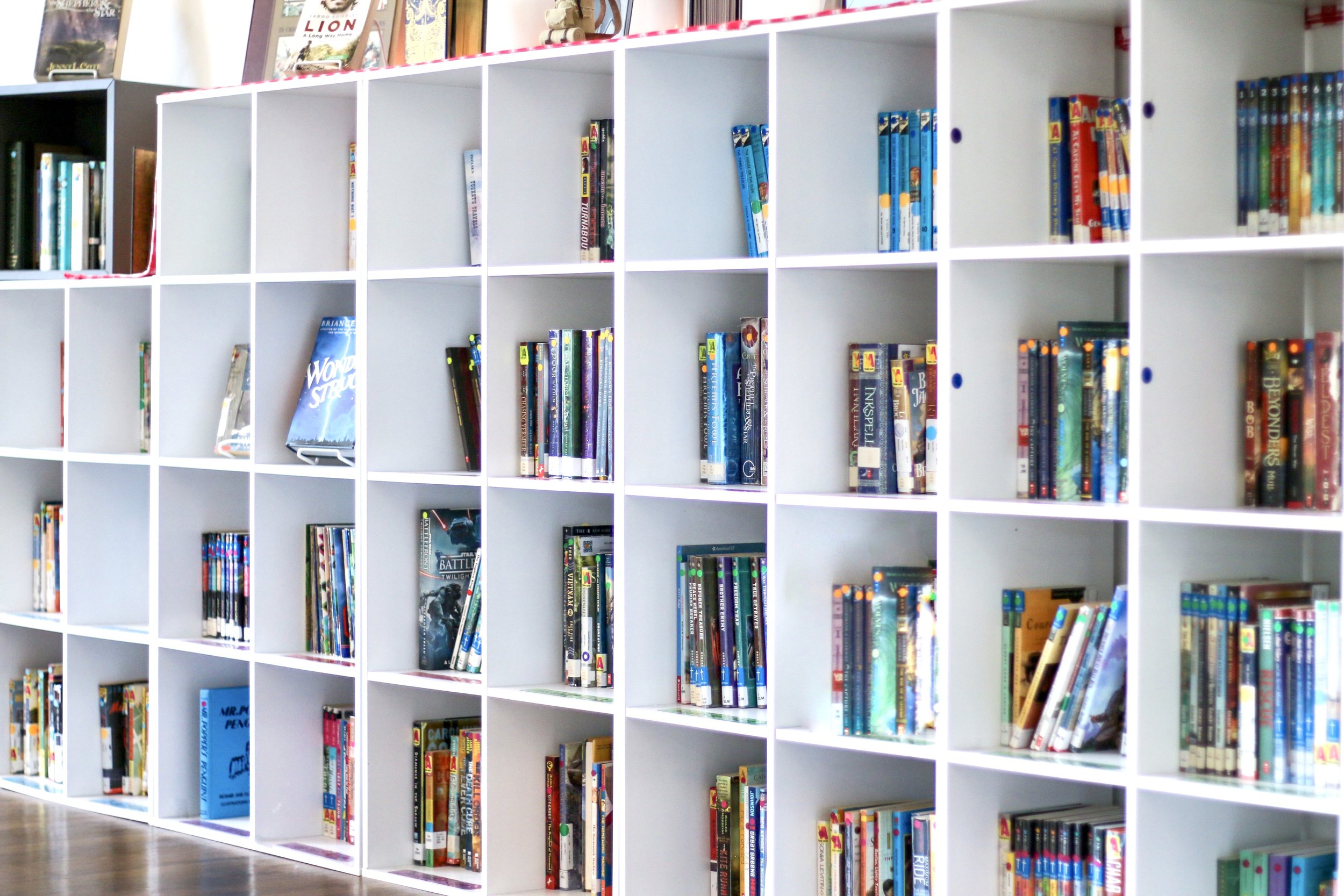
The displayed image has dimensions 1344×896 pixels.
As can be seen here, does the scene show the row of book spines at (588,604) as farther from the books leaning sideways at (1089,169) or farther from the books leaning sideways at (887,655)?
the books leaning sideways at (1089,169)

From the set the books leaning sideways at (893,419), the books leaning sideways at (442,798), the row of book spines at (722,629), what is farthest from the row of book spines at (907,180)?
the books leaning sideways at (442,798)

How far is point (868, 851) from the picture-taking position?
10.4ft

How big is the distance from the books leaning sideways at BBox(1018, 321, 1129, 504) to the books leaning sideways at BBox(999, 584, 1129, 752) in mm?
182

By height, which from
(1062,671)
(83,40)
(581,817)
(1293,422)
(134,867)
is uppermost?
(83,40)

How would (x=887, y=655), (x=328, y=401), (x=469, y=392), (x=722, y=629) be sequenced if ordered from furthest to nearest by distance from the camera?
(x=328, y=401)
(x=469, y=392)
(x=722, y=629)
(x=887, y=655)

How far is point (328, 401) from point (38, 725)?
1432 mm

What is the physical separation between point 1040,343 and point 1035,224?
21 centimetres

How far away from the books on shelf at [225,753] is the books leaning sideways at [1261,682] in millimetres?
2339

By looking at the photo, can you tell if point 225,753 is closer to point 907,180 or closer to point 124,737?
point 124,737

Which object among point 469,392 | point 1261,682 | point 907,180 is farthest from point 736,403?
point 1261,682

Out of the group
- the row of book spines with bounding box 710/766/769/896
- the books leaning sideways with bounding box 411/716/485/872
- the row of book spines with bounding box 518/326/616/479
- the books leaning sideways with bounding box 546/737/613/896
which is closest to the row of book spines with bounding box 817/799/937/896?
the row of book spines with bounding box 710/766/769/896

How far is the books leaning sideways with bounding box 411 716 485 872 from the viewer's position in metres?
3.83

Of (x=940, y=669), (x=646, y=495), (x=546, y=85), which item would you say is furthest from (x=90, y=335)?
(x=940, y=669)

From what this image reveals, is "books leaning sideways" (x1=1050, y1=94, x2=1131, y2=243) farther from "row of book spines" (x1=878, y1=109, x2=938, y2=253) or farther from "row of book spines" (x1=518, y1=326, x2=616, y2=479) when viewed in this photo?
"row of book spines" (x1=518, y1=326, x2=616, y2=479)
